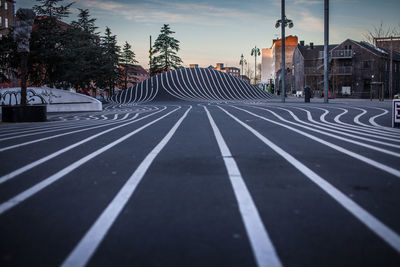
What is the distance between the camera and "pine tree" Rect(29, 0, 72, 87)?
25.4 m

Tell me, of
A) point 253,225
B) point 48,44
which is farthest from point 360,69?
point 253,225

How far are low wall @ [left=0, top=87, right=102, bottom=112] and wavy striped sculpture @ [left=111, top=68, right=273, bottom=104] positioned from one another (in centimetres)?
2178

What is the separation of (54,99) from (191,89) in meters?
32.2

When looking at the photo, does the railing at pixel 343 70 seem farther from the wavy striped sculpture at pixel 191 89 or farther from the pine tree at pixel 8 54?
the pine tree at pixel 8 54

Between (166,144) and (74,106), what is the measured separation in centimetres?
1972

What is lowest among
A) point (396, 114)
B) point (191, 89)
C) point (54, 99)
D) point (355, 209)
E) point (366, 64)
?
point (355, 209)

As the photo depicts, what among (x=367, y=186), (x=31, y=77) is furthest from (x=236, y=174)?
(x=31, y=77)

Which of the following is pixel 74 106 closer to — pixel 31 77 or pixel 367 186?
pixel 31 77

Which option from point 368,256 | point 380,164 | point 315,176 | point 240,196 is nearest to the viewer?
point 368,256

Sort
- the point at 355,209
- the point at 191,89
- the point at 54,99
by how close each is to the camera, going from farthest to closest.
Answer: the point at 191,89
the point at 54,99
the point at 355,209

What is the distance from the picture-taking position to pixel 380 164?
5.68 m

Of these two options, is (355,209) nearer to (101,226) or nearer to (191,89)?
(101,226)

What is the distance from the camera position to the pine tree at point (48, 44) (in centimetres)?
2542

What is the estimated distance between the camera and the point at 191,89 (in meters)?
55.6
